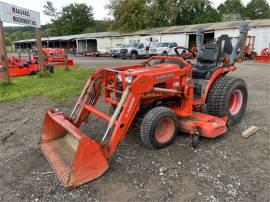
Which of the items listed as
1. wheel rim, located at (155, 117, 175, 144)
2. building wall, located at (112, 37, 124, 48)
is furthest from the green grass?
building wall, located at (112, 37, 124, 48)

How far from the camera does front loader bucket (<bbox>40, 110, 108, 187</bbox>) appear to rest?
277cm

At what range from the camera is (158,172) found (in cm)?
314

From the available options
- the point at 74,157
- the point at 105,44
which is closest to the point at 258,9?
the point at 105,44

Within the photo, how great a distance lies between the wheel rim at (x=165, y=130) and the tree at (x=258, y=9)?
63.8 meters

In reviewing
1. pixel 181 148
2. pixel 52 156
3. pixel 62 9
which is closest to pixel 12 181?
pixel 52 156

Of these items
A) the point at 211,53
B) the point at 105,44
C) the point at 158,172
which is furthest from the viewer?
the point at 105,44

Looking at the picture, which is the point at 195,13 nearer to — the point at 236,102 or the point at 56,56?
the point at 56,56

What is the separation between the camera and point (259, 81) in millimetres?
9430

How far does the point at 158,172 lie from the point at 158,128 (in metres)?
0.71

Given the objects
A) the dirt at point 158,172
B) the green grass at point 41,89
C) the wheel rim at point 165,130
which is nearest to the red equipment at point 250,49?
the green grass at point 41,89

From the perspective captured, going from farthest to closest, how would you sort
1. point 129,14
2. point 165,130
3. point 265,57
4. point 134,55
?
point 129,14 < point 134,55 < point 265,57 < point 165,130

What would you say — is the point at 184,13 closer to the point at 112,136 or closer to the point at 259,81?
the point at 259,81

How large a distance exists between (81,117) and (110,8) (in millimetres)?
39857

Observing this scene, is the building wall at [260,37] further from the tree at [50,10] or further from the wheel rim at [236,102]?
the tree at [50,10]
